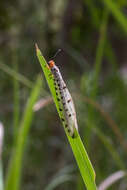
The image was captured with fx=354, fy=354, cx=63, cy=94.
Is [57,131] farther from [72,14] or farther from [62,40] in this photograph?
[72,14]

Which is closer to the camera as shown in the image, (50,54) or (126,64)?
(50,54)

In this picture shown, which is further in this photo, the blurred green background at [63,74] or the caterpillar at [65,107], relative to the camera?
the blurred green background at [63,74]

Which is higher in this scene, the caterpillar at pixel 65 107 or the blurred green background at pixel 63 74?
the blurred green background at pixel 63 74

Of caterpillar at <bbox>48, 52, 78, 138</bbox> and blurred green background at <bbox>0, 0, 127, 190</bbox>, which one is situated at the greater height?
blurred green background at <bbox>0, 0, 127, 190</bbox>

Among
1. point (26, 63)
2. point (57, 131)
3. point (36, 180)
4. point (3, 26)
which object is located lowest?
point (36, 180)

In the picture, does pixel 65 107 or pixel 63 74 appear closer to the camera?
pixel 65 107

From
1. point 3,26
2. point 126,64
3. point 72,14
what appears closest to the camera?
point 3,26

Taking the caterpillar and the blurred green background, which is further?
the blurred green background

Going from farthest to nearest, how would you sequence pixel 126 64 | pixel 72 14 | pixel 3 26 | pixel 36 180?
pixel 126 64
pixel 72 14
pixel 3 26
pixel 36 180

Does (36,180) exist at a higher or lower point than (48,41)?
lower

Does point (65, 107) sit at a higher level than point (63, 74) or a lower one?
lower

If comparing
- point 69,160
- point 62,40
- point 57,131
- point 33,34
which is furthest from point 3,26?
point 69,160
